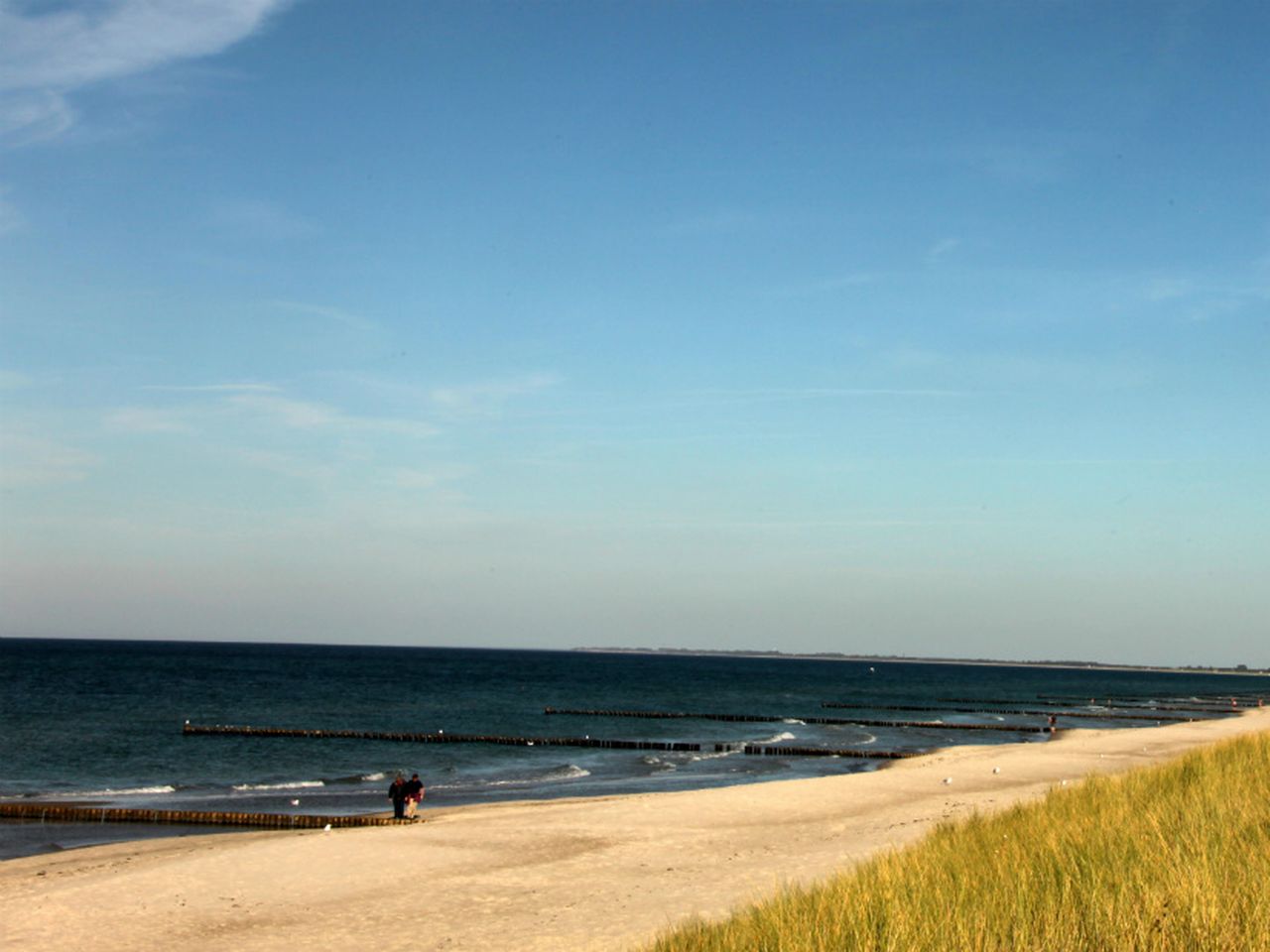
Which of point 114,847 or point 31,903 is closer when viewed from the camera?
point 31,903

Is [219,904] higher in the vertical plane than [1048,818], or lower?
lower

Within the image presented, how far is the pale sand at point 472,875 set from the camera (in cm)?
1597

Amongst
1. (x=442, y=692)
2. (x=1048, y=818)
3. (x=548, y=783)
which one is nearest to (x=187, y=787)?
(x=548, y=783)

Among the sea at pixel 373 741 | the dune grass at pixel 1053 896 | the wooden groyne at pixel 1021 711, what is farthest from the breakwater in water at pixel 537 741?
the wooden groyne at pixel 1021 711

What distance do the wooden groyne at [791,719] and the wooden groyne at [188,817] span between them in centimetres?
5450

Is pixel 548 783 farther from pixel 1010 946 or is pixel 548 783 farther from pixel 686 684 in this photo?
pixel 686 684

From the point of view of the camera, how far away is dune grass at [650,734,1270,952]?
9.25 m

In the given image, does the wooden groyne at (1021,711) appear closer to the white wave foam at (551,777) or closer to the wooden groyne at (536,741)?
the wooden groyne at (536,741)

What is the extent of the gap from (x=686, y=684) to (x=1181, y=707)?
6484 centimetres

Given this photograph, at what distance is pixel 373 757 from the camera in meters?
51.2

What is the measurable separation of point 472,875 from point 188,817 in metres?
12.5

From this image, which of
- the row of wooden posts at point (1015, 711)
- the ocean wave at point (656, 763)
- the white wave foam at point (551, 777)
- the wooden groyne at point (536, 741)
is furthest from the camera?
the row of wooden posts at point (1015, 711)

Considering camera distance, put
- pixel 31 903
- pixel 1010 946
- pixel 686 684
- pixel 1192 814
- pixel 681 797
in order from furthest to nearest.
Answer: pixel 686 684
pixel 681 797
pixel 31 903
pixel 1192 814
pixel 1010 946

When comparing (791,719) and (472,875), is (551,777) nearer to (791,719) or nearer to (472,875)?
(472,875)
